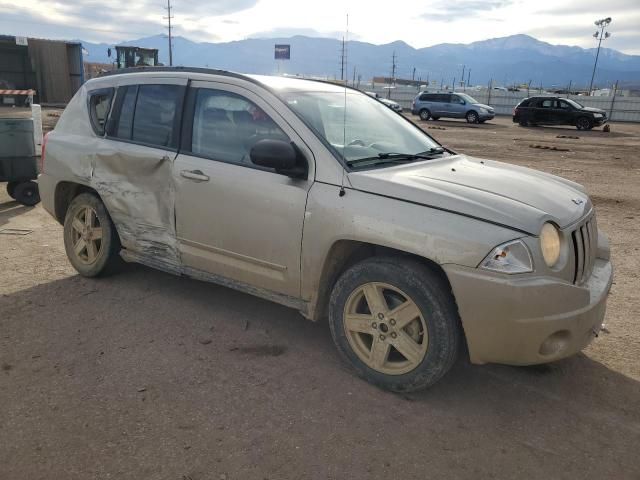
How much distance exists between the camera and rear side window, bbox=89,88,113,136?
4.43 metres

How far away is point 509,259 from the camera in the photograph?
8.70ft

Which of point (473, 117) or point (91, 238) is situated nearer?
point (91, 238)

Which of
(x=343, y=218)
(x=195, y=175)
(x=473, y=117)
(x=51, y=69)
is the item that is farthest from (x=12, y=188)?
(x=473, y=117)

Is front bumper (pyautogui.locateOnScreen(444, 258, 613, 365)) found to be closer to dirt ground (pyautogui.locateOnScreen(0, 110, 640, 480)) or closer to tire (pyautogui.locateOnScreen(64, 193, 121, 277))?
dirt ground (pyautogui.locateOnScreen(0, 110, 640, 480))

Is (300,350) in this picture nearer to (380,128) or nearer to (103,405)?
(103,405)

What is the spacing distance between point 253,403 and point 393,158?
1.79 m

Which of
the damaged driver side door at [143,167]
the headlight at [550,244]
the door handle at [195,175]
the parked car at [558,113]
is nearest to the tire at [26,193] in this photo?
the damaged driver side door at [143,167]

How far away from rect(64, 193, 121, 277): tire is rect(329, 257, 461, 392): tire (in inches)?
88.7

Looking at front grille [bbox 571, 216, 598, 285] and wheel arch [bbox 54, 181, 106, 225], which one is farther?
wheel arch [bbox 54, 181, 106, 225]

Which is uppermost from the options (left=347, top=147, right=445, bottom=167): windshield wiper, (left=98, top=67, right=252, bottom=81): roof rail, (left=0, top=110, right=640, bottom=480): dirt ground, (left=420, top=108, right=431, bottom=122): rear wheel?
(left=98, top=67, right=252, bottom=81): roof rail

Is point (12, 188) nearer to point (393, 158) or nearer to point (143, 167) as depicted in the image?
point (143, 167)

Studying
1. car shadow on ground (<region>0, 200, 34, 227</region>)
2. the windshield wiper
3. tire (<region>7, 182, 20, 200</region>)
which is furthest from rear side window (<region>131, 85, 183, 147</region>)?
tire (<region>7, 182, 20, 200</region>)

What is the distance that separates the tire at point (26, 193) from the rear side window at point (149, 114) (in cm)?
403

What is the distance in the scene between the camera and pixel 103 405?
2.91 metres
